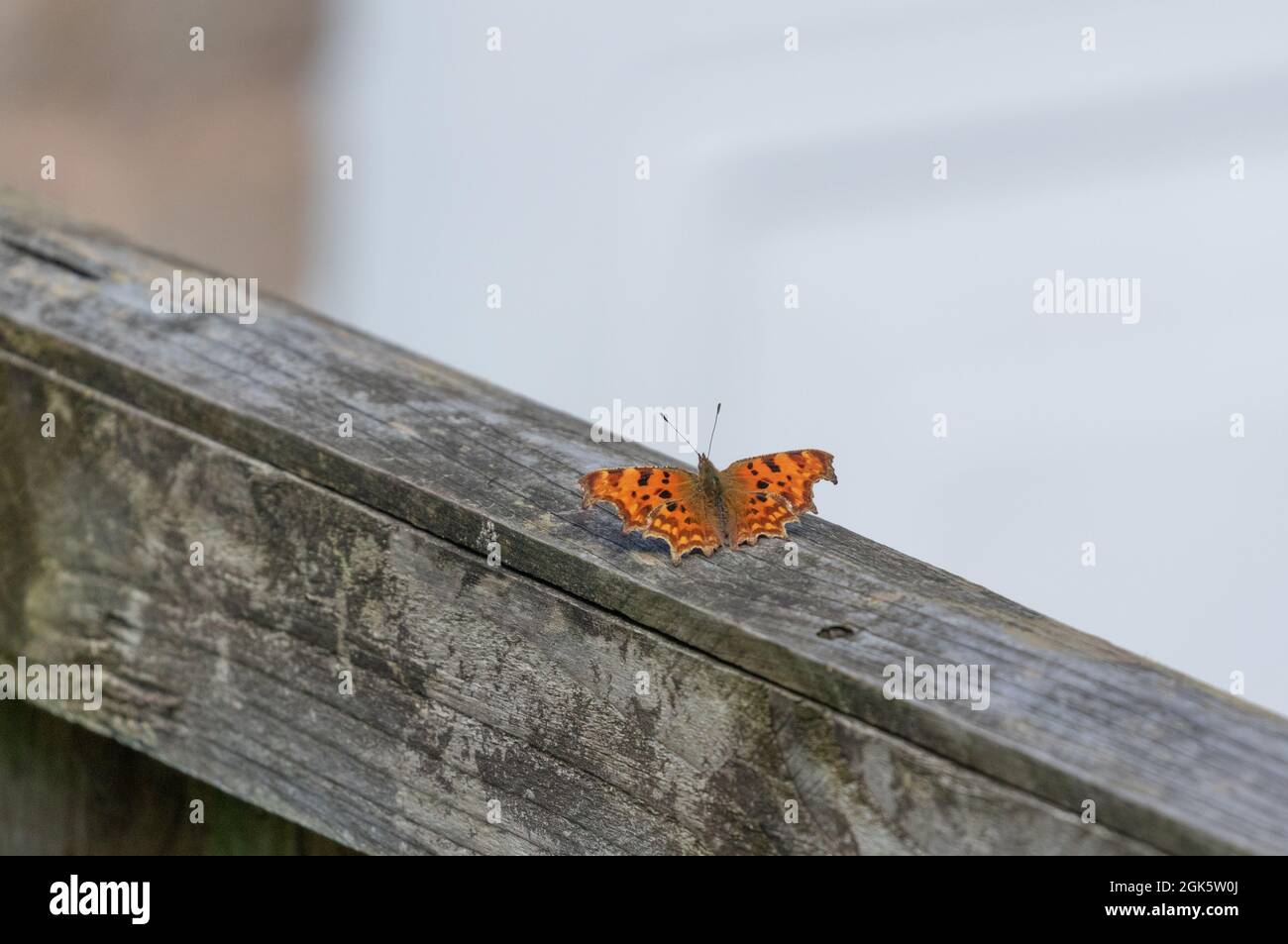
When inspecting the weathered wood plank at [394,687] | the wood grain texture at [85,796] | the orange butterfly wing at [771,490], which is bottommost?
the wood grain texture at [85,796]

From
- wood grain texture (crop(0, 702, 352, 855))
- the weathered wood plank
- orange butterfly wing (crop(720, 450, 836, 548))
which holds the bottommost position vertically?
wood grain texture (crop(0, 702, 352, 855))

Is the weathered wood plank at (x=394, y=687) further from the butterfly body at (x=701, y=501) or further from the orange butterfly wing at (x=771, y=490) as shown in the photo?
the orange butterfly wing at (x=771, y=490)

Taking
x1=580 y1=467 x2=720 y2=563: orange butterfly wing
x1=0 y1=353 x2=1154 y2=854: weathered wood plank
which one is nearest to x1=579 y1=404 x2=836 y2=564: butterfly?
x1=580 y1=467 x2=720 y2=563: orange butterfly wing

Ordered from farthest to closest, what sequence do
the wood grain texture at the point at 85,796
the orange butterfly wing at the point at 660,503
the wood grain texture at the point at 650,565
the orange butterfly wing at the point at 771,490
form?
1. the wood grain texture at the point at 85,796
2. the orange butterfly wing at the point at 771,490
3. the orange butterfly wing at the point at 660,503
4. the wood grain texture at the point at 650,565

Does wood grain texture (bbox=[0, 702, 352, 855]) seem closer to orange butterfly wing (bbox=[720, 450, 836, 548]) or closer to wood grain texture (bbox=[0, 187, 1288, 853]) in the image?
wood grain texture (bbox=[0, 187, 1288, 853])

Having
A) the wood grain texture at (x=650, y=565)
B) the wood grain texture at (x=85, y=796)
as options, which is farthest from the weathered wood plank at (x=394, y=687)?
the wood grain texture at (x=85, y=796)

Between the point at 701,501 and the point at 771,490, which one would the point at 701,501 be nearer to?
the point at 701,501

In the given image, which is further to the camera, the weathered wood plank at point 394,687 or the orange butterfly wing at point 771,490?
the orange butterfly wing at point 771,490
